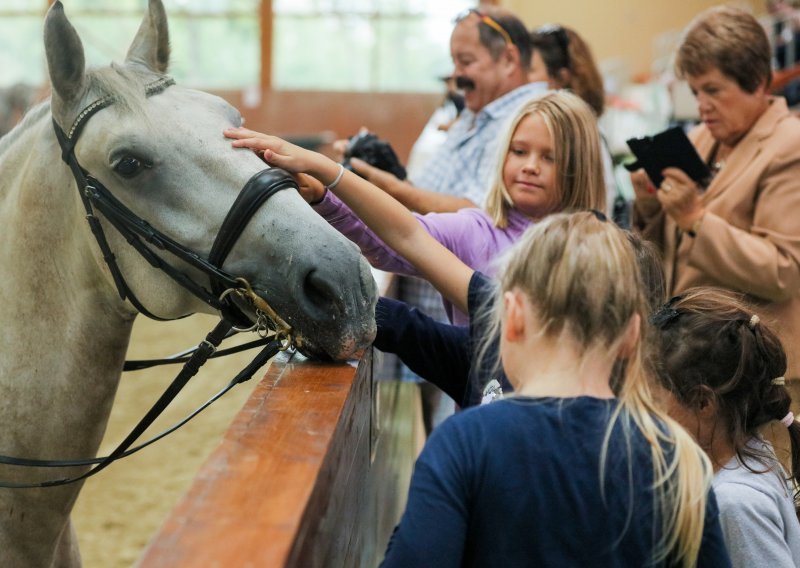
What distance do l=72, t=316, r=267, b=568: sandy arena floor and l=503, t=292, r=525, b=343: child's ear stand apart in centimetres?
280

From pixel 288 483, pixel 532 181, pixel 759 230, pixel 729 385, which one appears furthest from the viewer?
pixel 759 230

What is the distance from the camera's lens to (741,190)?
301 cm

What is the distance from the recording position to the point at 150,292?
2.03 m

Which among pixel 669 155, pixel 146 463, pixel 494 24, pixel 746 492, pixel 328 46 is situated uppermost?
pixel 494 24

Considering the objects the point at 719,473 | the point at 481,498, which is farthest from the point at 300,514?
the point at 719,473

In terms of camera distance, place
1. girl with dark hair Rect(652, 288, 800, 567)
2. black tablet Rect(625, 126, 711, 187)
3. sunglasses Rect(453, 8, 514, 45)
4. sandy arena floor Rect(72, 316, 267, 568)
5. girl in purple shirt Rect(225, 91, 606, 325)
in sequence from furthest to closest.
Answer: sandy arena floor Rect(72, 316, 267, 568) < sunglasses Rect(453, 8, 514, 45) < black tablet Rect(625, 126, 711, 187) < girl in purple shirt Rect(225, 91, 606, 325) < girl with dark hair Rect(652, 288, 800, 567)

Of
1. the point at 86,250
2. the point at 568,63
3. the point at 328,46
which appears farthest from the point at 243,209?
the point at 328,46

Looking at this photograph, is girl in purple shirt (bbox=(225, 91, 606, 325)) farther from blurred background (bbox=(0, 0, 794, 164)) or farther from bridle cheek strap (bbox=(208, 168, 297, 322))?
blurred background (bbox=(0, 0, 794, 164))

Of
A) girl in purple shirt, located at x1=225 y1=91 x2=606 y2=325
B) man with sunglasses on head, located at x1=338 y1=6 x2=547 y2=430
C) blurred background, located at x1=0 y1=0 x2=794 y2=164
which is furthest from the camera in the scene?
blurred background, located at x1=0 y1=0 x2=794 y2=164

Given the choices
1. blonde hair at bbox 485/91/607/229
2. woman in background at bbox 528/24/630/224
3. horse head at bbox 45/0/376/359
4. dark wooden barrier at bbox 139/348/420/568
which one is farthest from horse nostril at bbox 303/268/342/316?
woman in background at bbox 528/24/630/224

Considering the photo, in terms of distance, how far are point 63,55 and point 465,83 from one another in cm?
194

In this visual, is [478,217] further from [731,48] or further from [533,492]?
[533,492]

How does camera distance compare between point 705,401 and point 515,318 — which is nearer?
point 515,318

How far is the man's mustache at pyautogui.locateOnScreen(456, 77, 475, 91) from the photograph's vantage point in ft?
12.0
